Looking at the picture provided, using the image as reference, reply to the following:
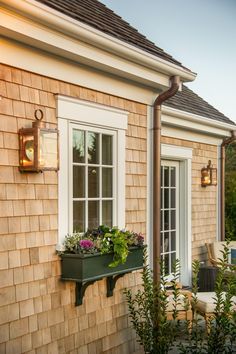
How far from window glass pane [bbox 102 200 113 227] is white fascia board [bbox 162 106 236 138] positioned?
2646 mm

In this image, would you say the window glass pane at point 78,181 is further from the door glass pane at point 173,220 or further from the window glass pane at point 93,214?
the door glass pane at point 173,220

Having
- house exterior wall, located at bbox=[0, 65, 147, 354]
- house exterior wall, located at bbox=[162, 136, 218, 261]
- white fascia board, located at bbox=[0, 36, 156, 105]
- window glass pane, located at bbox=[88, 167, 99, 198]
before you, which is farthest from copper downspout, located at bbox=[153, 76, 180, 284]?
house exterior wall, located at bbox=[162, 136, 218, 261]

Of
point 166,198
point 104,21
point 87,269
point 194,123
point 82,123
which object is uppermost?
point 104,21

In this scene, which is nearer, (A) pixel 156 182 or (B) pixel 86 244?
(B) pixel 86 244

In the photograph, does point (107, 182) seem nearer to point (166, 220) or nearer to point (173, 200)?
point (166, 220)

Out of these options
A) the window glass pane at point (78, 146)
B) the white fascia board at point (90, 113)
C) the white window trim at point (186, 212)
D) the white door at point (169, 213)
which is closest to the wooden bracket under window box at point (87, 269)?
the window glass pane at point (78, 146)

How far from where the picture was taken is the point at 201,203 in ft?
32.8

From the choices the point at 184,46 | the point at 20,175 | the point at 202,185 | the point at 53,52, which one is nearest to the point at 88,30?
the point at 53,52

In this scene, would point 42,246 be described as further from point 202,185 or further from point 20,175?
point 202,185

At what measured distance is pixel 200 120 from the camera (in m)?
9.23

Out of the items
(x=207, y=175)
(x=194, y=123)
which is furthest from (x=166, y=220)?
(x=194, y=123)

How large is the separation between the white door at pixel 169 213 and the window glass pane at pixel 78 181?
11.7 ft

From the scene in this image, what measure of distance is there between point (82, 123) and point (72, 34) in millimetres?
956

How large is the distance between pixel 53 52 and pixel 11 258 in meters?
1.85
